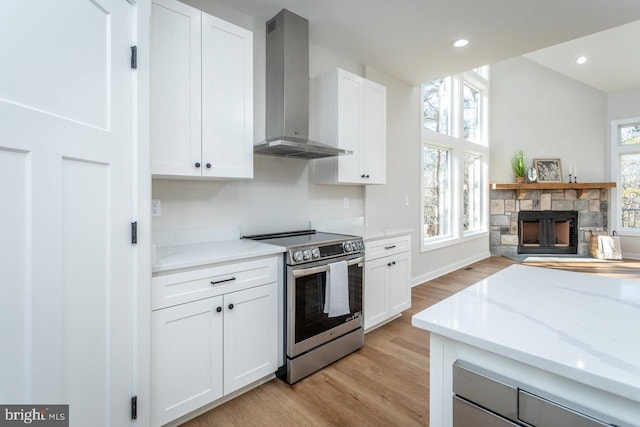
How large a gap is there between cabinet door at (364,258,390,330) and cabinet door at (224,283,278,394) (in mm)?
993

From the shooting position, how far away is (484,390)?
80 centimetres

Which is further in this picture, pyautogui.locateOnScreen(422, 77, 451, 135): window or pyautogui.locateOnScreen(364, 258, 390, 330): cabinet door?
pyautogui.locateOnScreen(422, 77, 451, 135): window

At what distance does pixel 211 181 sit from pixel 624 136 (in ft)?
26.0

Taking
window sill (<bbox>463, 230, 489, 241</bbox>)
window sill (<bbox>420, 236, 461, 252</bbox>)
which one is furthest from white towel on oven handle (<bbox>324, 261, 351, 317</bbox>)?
window sill (<bbox>463, 230, 489, 241</bbox>)

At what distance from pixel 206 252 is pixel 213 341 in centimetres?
52

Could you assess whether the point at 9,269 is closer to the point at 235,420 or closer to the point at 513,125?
the point at 235,420

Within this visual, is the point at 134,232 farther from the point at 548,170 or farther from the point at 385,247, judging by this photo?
the point at 548,170

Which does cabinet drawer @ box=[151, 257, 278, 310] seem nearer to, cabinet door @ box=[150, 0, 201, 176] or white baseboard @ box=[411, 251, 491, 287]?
cabinet door @ box=[150, 0, 201, 176]

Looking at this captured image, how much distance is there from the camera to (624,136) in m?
6.19

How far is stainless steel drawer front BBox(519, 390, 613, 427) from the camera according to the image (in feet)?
2.17

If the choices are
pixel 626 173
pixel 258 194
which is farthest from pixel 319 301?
pixel 626 173

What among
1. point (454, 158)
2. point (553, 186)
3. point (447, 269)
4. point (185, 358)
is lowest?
→ point (447, 269)

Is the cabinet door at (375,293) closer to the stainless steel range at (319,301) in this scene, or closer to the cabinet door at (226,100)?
the stainless steel range at (319,301)

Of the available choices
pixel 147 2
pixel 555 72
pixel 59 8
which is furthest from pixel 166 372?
pixel 555 72
